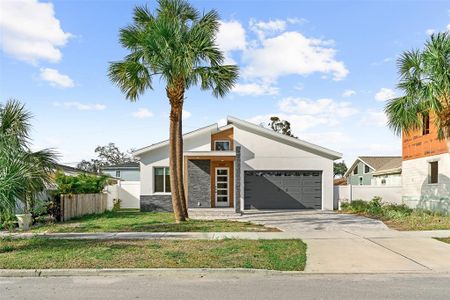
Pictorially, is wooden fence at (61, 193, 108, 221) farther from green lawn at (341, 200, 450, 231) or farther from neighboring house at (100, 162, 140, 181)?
neighboring house at (100, 162, 140, 181)

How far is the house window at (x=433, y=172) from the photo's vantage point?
20.0 metres

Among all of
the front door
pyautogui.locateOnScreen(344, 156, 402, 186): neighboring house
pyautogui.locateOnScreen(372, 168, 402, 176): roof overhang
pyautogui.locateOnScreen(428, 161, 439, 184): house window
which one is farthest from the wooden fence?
pyautogui.locateOnScreen(344, 156, 402, 186): neighboring house

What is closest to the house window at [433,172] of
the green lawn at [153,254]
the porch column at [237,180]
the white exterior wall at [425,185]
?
the white exterior wall at [425,185]

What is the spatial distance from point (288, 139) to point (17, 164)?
15927 millimetres

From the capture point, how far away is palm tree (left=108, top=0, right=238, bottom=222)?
1452 centimetres

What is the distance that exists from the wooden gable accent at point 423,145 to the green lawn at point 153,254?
1158 cm

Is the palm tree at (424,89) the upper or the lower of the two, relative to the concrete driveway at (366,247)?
upper

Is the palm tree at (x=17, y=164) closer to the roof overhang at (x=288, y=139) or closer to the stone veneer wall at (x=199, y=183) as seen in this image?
the stone veneer wall at (x=199, y=183)

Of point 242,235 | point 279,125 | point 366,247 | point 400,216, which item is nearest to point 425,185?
point 400,216

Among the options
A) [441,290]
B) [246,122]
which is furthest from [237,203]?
[441,290]

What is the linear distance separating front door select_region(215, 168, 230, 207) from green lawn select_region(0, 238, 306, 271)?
11973 millimetres

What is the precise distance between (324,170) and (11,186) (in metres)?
17.7

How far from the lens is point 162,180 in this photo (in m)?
23.3

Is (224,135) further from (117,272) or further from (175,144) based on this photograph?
(117,272)
